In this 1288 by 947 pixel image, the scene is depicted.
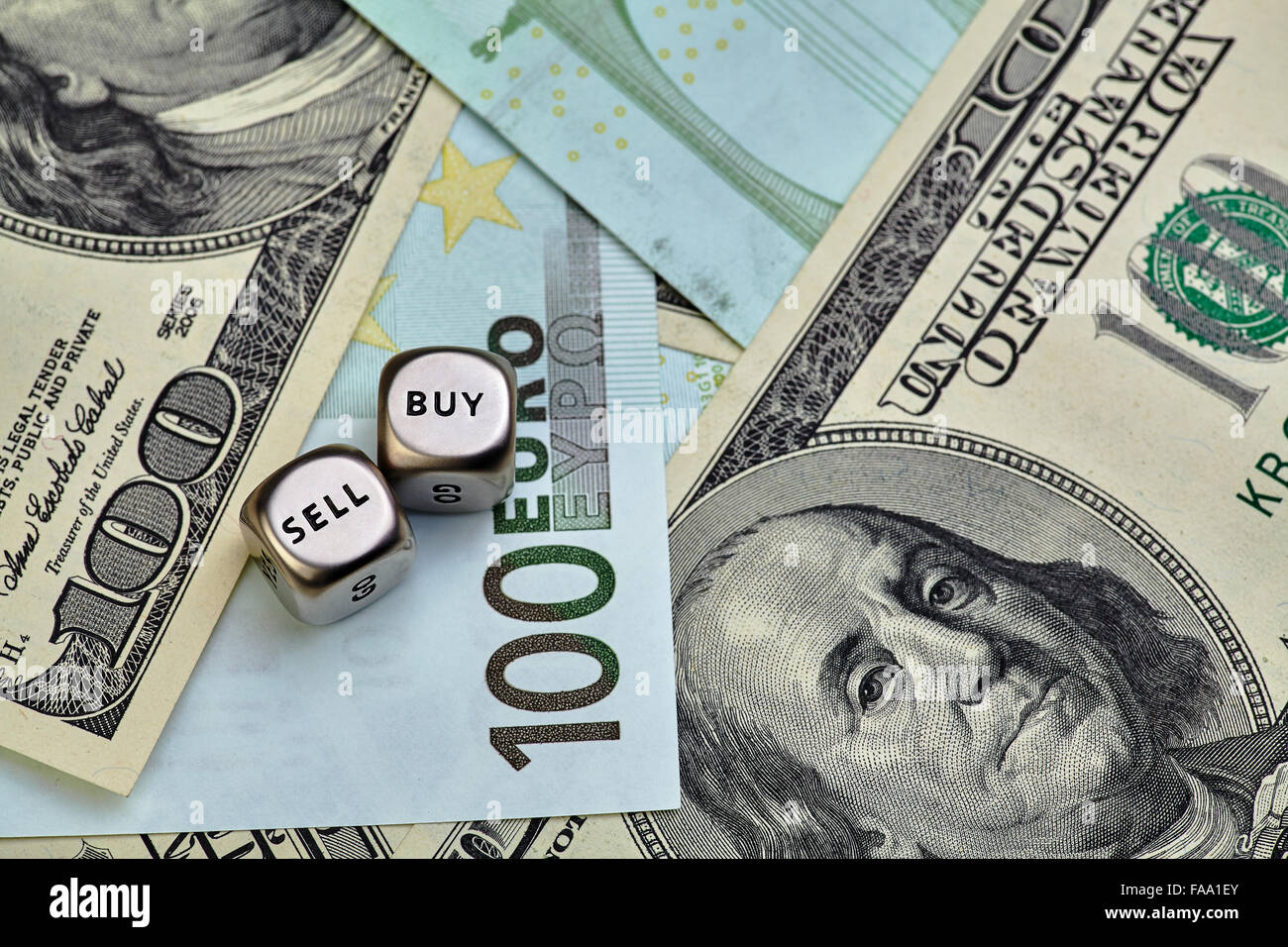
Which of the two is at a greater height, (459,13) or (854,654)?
(459,13)

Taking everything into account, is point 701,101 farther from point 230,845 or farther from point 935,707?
point 230,845

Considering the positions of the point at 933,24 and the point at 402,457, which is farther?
the point at 933,24

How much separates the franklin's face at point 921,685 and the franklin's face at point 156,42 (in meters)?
→ 0.52

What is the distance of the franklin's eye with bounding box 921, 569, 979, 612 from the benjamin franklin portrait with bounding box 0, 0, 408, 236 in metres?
0.52

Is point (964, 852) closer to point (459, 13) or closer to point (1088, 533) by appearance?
point (1088, 533)

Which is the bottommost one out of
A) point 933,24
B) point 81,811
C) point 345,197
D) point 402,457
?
point 81,811

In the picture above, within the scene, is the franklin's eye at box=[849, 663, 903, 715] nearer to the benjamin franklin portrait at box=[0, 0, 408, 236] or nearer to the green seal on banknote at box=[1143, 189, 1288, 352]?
the green seal on banknote at box=[1143, 189, 1288, 352]

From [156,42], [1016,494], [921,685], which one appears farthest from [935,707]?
[156,42]

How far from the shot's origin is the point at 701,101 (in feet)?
2.56

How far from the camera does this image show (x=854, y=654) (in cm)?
72

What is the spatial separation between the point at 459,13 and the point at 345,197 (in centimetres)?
17

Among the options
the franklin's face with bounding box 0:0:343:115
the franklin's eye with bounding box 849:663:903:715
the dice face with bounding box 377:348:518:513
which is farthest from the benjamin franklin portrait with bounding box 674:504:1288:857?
the franklin's face with bounding box 0:0:343:115

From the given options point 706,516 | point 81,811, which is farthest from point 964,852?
point 81,811

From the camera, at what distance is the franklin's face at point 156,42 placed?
30.2 inches
